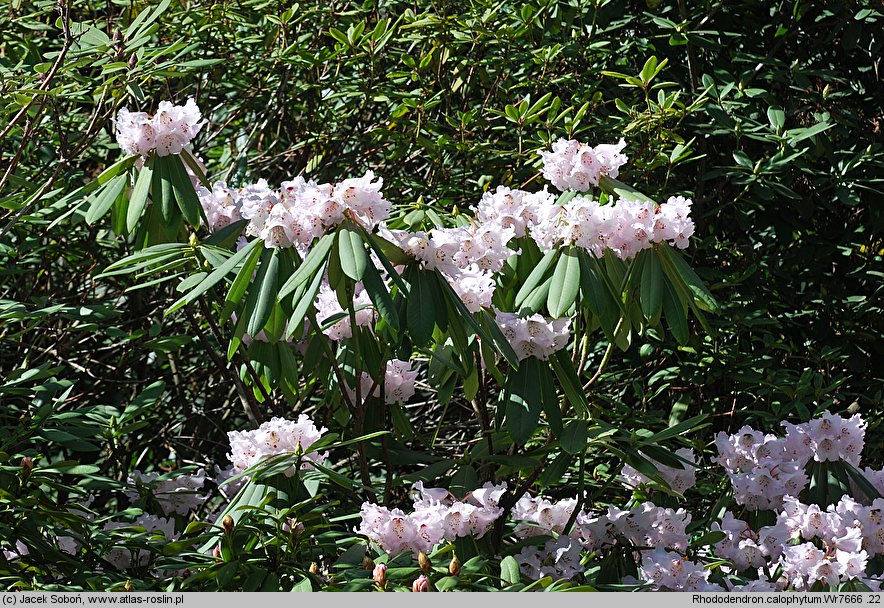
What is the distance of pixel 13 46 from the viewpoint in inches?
122

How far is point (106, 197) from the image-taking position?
1.93 meters

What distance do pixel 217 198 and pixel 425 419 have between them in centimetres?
152

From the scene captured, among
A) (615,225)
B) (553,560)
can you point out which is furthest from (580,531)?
(615,225)

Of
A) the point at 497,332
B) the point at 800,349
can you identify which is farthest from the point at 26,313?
the point at 800,349

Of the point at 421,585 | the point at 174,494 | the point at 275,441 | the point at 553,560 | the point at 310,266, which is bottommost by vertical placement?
the point at 553,560

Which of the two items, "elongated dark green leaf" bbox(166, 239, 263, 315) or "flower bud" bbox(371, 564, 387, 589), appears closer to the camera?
"flower bud" bbox(371, 564, 387, 589)

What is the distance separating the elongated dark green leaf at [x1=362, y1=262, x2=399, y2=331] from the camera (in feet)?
5.25

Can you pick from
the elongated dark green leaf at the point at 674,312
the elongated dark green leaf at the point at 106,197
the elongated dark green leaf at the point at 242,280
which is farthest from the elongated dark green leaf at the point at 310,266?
the elongated dark green leaf at the point at 674,312

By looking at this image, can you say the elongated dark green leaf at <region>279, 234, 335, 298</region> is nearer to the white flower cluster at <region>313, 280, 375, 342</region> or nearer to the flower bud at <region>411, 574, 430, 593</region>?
the white flower cluster at <region>313, 280, 375, 342</region>

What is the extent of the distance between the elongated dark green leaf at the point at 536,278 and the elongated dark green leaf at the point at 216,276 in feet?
1.79

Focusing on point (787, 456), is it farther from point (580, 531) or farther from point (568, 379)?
point (568, 379)

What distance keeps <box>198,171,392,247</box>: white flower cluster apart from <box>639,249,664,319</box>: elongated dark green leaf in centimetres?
56

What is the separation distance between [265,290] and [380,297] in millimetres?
244

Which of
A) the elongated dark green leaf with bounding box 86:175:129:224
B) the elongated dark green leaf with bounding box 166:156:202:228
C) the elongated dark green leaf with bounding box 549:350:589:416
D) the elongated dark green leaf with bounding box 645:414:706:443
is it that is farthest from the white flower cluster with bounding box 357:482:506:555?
the elongated dark green leaf with bounding box 86:175:129:224
